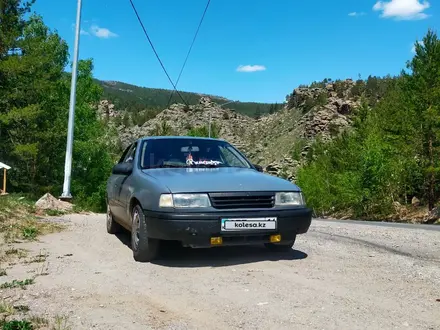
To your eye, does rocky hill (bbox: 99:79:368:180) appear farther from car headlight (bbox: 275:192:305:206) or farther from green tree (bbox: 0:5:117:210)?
car headlight (bbox: 275:192:305:206)

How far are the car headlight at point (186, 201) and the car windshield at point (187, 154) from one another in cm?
125

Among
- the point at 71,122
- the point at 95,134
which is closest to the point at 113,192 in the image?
the point at 71,122

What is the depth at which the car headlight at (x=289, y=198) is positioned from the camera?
5447 mm

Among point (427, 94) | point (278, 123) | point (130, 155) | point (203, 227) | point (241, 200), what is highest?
point (278, 123)

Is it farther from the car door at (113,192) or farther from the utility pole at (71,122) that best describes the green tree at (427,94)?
the car door at (113,192)

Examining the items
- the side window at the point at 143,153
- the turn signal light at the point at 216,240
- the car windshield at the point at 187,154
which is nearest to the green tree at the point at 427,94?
the car windshield at the point at 187,154

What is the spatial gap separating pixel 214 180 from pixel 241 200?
0.44 metres

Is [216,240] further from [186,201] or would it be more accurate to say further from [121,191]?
[121,191]

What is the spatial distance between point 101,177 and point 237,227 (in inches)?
1709

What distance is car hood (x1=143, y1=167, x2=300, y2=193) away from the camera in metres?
5.23

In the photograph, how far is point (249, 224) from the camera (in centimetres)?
520

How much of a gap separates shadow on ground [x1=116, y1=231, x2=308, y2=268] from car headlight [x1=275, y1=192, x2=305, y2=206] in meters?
0.79

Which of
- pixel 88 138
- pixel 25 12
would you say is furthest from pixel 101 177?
pixel 25 12

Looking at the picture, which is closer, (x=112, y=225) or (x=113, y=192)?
(x=113, y=192)
